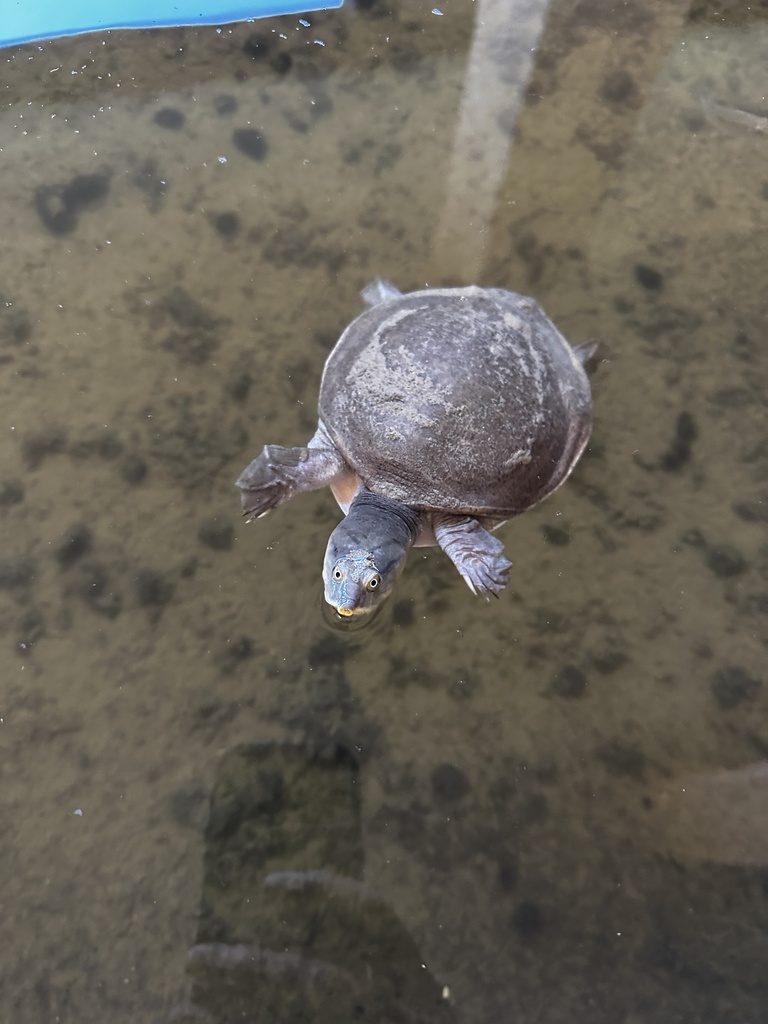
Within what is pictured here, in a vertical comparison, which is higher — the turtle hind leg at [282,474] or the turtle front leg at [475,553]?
the turtle hind leg at [282,474]

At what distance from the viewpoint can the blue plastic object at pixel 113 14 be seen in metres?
3.86

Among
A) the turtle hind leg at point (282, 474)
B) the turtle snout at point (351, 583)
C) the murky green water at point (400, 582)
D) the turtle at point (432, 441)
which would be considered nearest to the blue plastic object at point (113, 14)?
the murky green water at point (400, 582)

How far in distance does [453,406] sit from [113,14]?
3.56 m

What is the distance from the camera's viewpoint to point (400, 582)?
281cm

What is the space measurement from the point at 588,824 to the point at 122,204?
3.49 m

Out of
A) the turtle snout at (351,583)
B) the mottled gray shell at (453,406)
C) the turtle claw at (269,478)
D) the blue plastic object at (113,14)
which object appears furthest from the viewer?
the blue plastic object at (113,14)

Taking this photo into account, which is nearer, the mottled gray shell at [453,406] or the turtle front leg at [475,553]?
the mottled gray shell at [453,406]

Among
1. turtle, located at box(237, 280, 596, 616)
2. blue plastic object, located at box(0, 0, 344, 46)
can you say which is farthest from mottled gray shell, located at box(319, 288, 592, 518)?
blue plastic object, located at box(0, 0, 344, 46)

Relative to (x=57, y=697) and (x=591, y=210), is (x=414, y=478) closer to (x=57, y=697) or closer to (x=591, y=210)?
(x=57, y=697)

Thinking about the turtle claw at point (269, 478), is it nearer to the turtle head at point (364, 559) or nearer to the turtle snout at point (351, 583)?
the turtle head at point (364, 559)

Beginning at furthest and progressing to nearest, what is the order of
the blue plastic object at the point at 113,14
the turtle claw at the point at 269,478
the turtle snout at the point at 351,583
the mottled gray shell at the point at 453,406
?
the blue plastic object at the point at 113,14
the turtle claw at the point at 269,478
the mottled gray shell at the point at 453,406
the turtle snout at the point at 351,583

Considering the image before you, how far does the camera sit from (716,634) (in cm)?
273

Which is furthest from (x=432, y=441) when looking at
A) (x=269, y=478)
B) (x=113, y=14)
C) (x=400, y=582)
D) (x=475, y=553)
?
(x=113, y=14)

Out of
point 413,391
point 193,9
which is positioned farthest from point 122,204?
point 413,391
